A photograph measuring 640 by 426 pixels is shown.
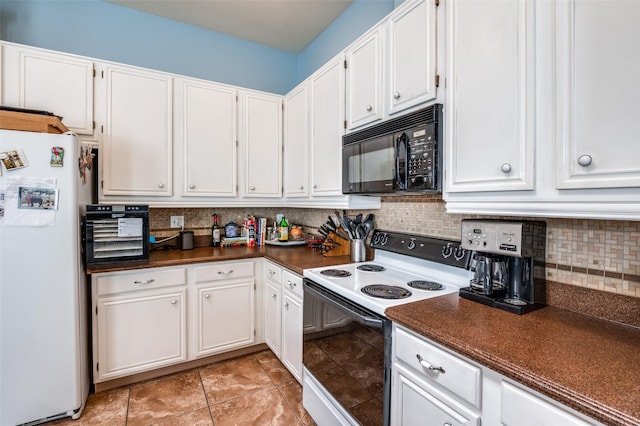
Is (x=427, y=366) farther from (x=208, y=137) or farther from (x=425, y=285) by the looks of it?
(x=208, y=137)

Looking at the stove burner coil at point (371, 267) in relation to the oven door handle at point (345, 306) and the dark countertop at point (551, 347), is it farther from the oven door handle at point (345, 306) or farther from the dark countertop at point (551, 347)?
the dark countertop at point (551, 347)

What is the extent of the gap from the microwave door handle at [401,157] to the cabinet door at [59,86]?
2.11m

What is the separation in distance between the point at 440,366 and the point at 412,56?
1.37 m

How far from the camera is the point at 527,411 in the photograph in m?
0.75

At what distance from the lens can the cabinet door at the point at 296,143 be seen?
97.3 inches

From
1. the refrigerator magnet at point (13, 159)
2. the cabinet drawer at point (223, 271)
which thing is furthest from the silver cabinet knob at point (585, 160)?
the refrigerator magnet at point (13, 159)

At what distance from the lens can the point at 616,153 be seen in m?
0.81

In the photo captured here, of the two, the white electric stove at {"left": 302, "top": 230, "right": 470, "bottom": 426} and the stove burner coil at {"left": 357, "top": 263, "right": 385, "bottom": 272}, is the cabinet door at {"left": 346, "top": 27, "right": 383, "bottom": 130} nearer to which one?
the white electric stove at {"left": 302, "top": 230, "right": 470, "bottom": 426}

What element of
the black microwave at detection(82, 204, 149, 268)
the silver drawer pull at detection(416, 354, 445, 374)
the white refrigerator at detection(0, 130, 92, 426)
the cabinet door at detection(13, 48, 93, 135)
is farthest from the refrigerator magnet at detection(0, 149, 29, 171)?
the silver drawer pull at detection(416, 354, 445, 374)

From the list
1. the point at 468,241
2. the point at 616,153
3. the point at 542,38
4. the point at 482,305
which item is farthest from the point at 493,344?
the point at 542,38

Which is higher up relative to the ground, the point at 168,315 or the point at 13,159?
the point at 13,159

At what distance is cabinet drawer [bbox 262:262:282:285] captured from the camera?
2221mm

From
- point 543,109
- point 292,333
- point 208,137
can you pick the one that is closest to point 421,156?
point 543,109

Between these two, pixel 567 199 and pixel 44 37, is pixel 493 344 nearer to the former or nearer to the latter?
pixel 567 199
